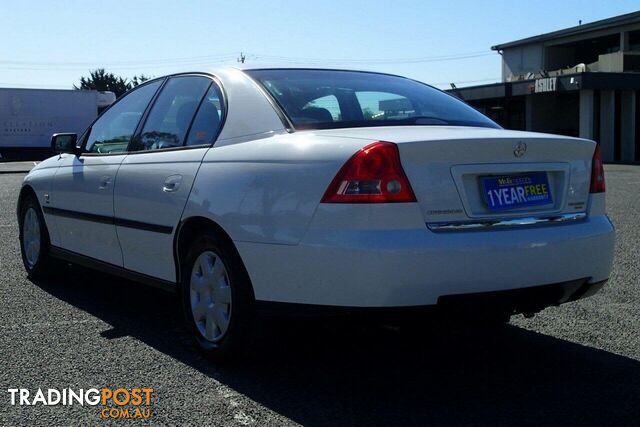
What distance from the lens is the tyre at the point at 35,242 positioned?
20.8 ft


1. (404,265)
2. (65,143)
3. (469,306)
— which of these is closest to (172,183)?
(404,265)

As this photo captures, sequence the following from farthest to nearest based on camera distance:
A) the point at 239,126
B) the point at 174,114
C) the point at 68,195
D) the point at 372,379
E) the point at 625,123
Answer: the point at 625,123 → the point at 68,195 → the point at 174,114 → the point at 239,126 → the point at 372,379

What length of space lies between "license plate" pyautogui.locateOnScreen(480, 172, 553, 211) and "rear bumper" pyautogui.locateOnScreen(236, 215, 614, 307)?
13 centimetres

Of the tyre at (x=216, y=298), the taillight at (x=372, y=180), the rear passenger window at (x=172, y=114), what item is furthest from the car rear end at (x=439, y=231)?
the rear passenger window at (x=172, y=114)

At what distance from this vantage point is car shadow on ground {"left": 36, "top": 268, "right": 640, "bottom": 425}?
11.4ft

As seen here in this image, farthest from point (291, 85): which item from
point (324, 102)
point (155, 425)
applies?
point (155, 425)

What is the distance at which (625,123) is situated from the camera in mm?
38781

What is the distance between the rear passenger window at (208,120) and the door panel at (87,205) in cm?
76

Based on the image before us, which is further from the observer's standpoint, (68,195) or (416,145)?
(68,195)

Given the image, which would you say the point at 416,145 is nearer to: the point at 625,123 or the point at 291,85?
the point at 291,85

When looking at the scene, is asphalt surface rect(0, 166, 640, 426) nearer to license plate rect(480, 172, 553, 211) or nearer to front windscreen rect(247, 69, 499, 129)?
license plate rect(480, 172, 553, 211)

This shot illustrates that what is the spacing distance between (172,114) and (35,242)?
88.9 inches

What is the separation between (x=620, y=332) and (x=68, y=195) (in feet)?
12.4

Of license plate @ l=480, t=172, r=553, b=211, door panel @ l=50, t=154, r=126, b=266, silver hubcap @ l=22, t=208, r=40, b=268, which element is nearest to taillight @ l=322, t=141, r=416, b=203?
license plate @ l=480, t=172, r=553, b=211
